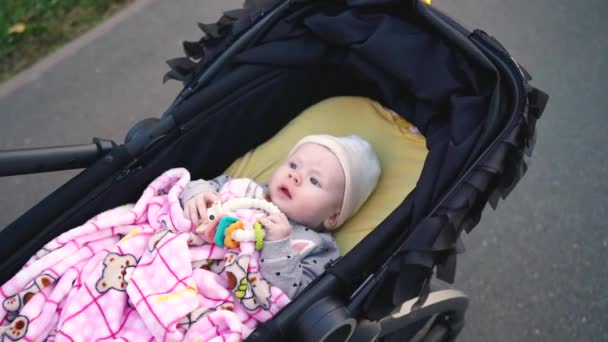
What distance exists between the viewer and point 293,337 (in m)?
1.11

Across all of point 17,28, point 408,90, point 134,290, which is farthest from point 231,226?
point 17,28

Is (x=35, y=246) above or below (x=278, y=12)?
below

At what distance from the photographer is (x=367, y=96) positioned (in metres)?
1.75

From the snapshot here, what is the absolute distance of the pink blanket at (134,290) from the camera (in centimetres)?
121

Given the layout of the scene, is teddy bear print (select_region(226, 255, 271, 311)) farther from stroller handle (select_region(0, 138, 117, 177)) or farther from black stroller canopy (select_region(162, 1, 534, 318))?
stroller handle (select_region(0, 138, 117, 177))

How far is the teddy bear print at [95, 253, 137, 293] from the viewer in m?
1.25

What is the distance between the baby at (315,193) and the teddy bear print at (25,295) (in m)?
0.34

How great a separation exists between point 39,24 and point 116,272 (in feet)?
6.19

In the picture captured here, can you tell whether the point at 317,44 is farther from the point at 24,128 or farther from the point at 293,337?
the point at 24,128

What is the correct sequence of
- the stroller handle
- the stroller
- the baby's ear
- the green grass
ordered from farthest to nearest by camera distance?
the green grass → the baby's ear → the stroller handle → the stroller

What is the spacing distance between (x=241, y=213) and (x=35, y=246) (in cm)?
46

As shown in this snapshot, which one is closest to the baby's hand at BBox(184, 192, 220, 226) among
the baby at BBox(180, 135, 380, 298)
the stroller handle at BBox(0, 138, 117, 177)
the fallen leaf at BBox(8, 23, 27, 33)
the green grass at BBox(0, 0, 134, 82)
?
the baby at BBox(180, 135, 380, 298)

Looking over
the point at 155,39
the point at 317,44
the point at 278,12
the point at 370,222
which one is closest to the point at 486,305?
the point at 370,222

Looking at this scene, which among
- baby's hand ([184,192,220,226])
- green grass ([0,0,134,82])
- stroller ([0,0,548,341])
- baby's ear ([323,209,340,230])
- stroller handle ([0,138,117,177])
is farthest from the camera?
green grass ([0,0,134,82])
